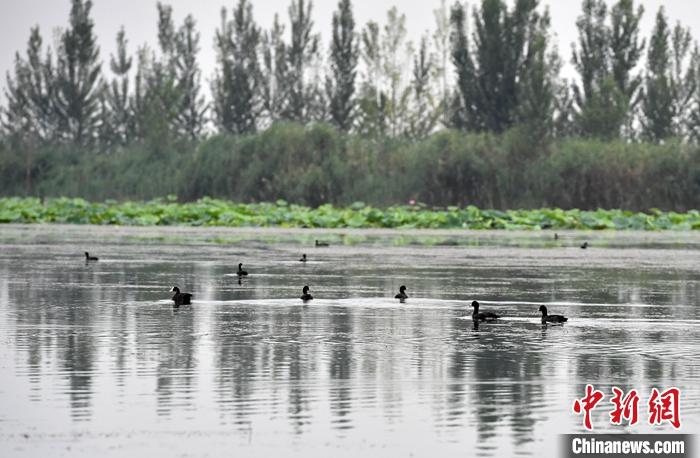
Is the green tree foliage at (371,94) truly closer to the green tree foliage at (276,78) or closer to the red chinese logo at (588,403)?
the green tree foliage at (276,78)

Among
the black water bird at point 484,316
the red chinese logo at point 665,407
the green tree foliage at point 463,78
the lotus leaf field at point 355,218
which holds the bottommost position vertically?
the red chinese logo at point 665,407

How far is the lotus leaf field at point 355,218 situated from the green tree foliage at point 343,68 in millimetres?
22241

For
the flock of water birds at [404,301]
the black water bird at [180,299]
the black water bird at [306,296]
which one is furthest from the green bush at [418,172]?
the black water bird at [180,299]

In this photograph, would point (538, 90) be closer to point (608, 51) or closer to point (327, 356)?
point (608, 51)

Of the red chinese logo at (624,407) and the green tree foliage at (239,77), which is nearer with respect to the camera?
the red chinese logo at (624,407)

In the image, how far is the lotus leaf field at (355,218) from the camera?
5331 centimetres

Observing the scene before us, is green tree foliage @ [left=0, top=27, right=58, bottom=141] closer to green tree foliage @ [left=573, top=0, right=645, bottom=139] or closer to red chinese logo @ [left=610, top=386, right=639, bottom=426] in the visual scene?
green tree foliage @ [left=573, top=0, right=645, bottom=139]

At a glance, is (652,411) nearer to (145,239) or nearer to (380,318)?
(380,318)

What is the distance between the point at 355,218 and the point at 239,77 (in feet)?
95.6

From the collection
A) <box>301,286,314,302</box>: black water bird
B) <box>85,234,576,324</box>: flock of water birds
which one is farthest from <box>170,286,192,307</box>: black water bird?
<box>301,286,314,302</box>: black water bird

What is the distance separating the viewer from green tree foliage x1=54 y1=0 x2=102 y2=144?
276 ft

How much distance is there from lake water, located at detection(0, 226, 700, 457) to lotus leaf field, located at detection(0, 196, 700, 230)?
22.5 m

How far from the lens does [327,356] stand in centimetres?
1488

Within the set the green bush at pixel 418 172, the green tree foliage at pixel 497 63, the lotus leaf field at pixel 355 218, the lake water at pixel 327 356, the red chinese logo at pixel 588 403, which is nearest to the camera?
the lake water at pixel 327 356
